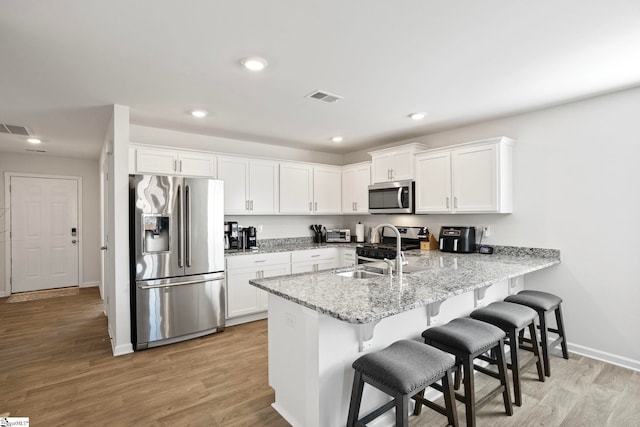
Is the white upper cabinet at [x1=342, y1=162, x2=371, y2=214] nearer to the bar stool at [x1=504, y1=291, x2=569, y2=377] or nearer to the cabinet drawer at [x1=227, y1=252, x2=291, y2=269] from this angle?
the cabinet drawer at [x1=227, y1=252, x2=291, y2=269]

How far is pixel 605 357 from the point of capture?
9.80 feet

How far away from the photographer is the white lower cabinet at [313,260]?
4.48 m

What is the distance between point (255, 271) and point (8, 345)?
2.62m

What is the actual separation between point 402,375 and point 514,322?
4.03ft

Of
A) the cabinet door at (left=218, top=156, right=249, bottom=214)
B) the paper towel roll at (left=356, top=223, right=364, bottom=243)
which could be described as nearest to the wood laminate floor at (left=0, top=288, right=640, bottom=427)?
the cabinet door at (left=218, top=156, right=249, bottom=214)

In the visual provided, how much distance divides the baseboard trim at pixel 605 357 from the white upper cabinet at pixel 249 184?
3.69 m

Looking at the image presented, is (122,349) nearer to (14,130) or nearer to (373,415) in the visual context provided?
(373,415)

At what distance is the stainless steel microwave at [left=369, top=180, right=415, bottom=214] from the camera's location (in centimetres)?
426

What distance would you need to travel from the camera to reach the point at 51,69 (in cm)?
241

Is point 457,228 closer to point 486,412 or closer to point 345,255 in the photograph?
point 345,255

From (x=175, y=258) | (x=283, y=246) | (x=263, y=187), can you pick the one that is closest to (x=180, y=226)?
(x=175, y=258)

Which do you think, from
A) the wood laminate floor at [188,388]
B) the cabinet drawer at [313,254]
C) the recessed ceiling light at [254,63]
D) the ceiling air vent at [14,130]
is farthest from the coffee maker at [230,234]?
the ceiling air vent at [14,130]

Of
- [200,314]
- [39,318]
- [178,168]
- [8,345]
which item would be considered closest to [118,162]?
[178,168]

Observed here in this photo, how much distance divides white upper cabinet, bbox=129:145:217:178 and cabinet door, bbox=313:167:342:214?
1607 millimetres
